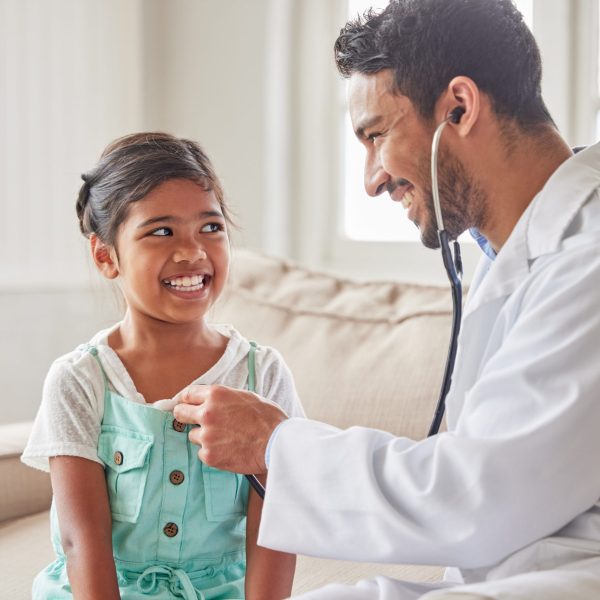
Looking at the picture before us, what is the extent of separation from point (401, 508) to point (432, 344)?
947 millimetres

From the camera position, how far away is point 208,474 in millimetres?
1433

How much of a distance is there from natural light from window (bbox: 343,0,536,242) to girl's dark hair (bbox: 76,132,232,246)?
1.67m

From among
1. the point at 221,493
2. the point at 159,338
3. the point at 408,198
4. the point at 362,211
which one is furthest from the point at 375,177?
the point at 362,211

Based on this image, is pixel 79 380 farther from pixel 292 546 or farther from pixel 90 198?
pixel 292 546

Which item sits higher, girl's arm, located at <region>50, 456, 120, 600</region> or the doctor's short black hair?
the doctor's short black hair

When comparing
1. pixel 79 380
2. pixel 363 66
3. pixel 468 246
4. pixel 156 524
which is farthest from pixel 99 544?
pixel 468 246

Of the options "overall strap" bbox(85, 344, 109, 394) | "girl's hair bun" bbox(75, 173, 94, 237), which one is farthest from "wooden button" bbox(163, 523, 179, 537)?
"girl's hair bun" bbox(75, 173, 94, 237)

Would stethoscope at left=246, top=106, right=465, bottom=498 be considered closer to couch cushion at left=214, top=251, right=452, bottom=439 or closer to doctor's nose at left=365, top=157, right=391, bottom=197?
doctor's nose at left=365, top=157, right=391, bottom=197

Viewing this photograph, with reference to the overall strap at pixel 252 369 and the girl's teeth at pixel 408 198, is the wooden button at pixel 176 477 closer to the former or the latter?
the overall strap at pixel 252 369

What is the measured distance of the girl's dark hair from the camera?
1.46 m

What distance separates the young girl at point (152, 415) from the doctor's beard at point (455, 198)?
1.08 ft

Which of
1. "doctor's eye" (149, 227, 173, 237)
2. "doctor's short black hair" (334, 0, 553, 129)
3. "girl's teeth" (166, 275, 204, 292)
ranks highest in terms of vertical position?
"doctor's short black hair" (334, 0, 553, 129)

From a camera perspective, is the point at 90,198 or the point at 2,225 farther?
the point at 2,225

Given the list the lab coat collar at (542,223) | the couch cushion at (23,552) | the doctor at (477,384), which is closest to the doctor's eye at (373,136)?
the doctor at (477,384)
